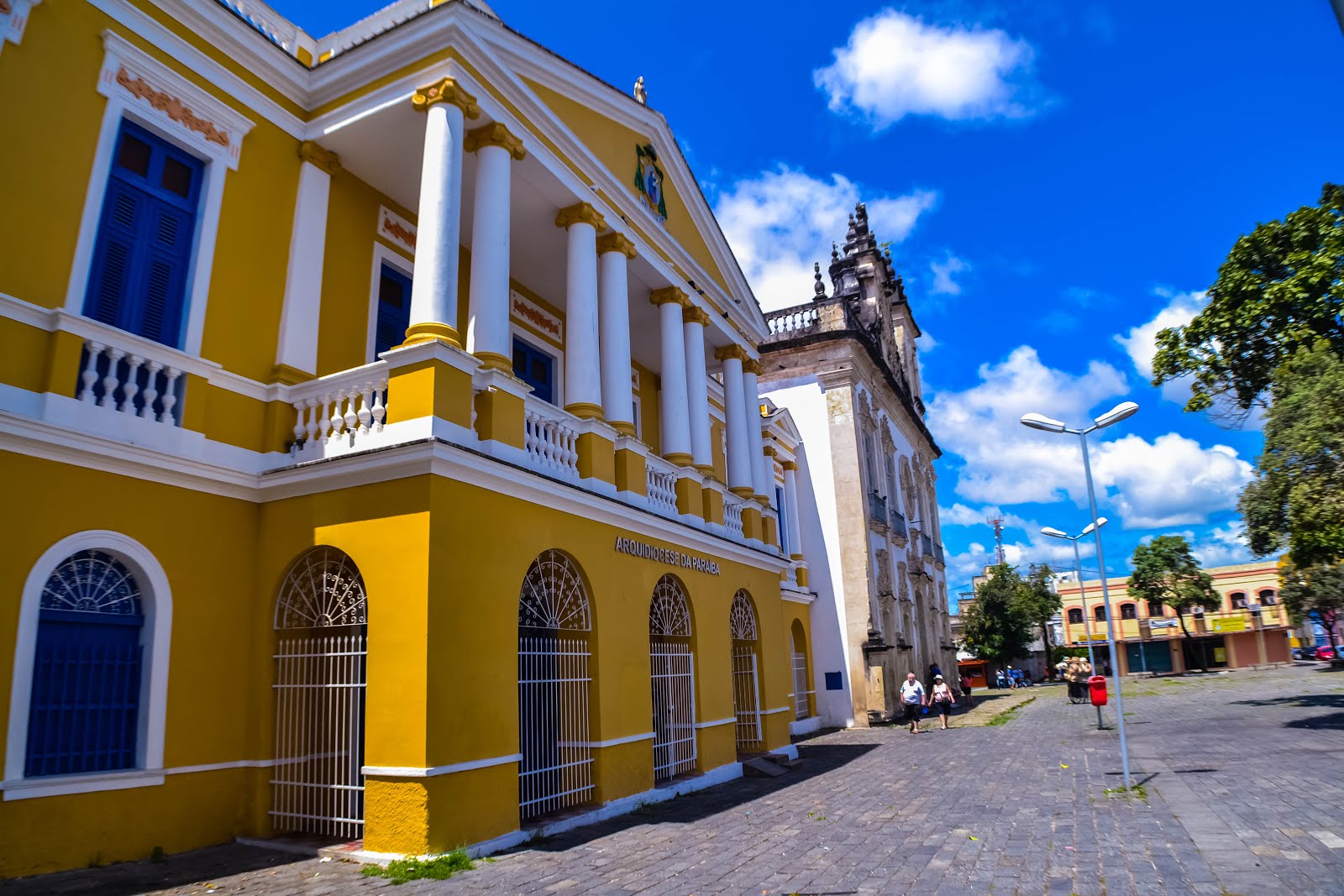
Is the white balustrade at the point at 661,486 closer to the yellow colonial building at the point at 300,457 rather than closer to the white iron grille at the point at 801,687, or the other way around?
the yellow colonial building at the point at 300,457

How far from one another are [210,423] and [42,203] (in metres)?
2.25

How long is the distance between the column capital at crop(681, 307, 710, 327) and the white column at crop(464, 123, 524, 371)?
4.77m

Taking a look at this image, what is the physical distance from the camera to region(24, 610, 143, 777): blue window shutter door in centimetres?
658

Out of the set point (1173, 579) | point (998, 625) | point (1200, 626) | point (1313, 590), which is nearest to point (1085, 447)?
point (1313, 590)

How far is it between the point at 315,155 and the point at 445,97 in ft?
6.30

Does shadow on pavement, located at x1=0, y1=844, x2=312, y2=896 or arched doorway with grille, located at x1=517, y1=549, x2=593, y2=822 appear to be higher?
arched doorway with grille, located at x1=517, y1=549, x2=593, y2=822

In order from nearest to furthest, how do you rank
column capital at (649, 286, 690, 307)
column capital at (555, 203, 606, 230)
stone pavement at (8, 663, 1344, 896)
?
stone pavement at (8, 663, 1344, 896) < column capital at (555, 203, 606, 230) < column capital at (649, 286, 690, 307)

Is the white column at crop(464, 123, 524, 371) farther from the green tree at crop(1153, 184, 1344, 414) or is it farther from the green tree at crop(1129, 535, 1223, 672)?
the green tree at crop(1129, 535, 1223, 672)

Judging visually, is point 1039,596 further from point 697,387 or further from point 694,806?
point 694,806

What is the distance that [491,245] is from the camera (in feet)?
29.7

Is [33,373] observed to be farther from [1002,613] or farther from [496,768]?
[1002,613]

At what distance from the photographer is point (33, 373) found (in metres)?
6.81

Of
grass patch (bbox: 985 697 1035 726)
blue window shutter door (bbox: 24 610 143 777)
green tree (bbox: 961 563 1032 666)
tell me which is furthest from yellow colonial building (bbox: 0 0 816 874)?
green tree (bbox: 961 563 1032 666)

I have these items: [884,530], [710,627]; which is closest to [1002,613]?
[884,530]
